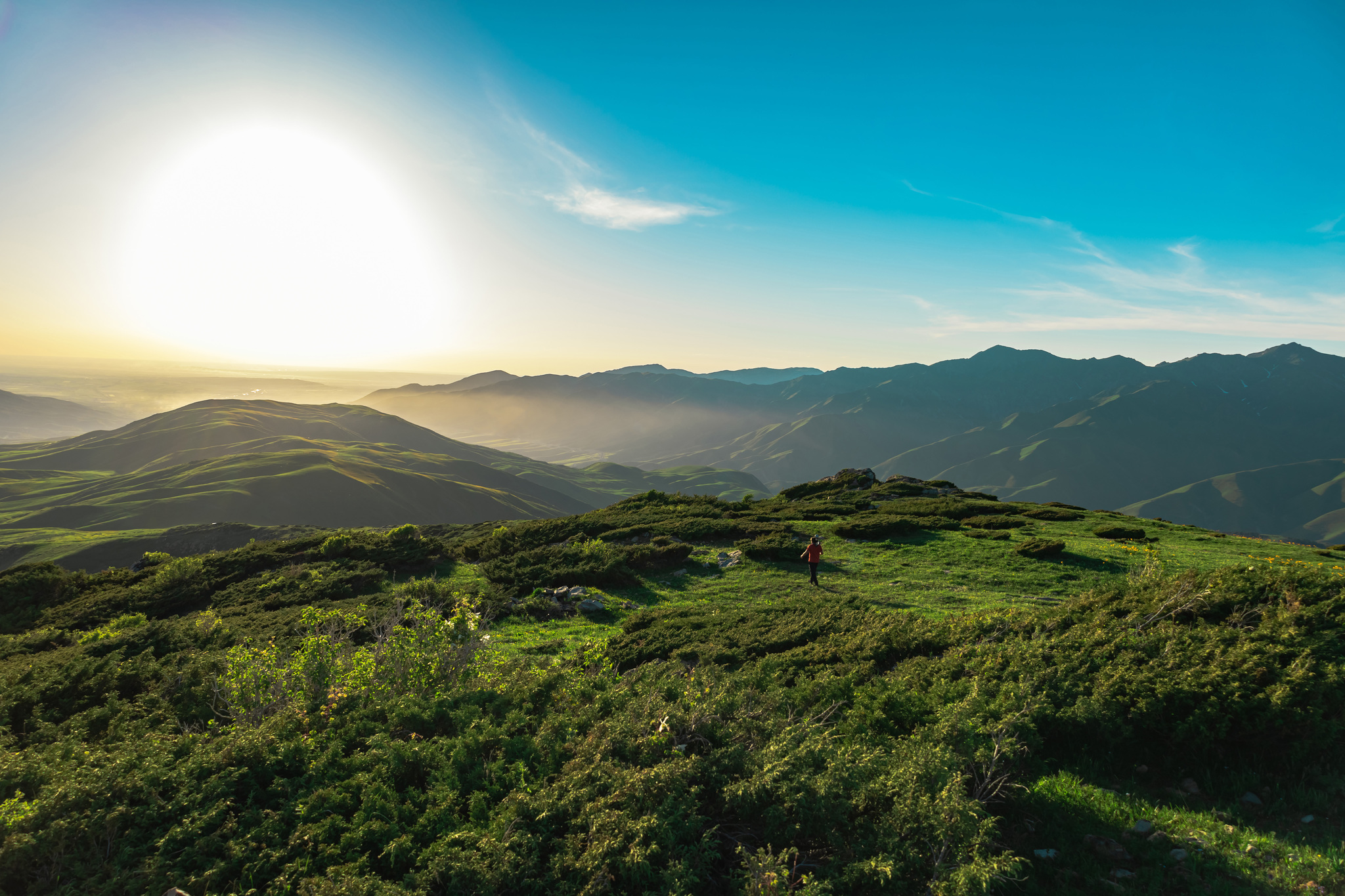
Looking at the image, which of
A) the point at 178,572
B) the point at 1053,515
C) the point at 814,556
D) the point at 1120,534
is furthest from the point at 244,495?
the point at 1120,534

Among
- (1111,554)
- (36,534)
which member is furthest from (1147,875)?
(36,534)

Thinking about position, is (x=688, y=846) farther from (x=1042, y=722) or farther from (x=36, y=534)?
(x=36, y=534)

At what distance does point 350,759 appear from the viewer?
25.2ft

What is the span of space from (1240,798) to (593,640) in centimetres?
1273

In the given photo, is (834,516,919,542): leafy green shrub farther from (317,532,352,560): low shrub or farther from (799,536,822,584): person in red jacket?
(317,532,352,560): low shrub

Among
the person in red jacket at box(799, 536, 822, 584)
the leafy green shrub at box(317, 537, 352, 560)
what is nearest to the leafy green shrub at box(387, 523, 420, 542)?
the leafy green shrub at box(317, 537, 352, 560)

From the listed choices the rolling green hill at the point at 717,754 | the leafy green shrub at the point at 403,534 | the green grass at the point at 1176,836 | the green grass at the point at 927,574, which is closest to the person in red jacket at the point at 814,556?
the green grass at the point at 927,574

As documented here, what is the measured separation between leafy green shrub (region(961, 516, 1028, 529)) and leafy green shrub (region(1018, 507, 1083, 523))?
2801 mm

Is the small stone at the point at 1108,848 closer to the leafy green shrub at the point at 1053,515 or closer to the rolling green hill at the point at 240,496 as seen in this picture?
the leafy green shrub at the point at 1053,515

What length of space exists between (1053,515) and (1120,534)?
5.64 meters

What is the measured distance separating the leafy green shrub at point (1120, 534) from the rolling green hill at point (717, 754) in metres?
17.6

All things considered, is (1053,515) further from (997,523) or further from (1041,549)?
(1041,549)

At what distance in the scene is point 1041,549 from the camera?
2197 centimetres

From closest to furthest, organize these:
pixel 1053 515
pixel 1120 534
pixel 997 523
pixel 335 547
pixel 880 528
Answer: pixel 1120 534 < pixel 880 528 < pixel 335 547 < pixel 997 523 < pixel 1053 515
